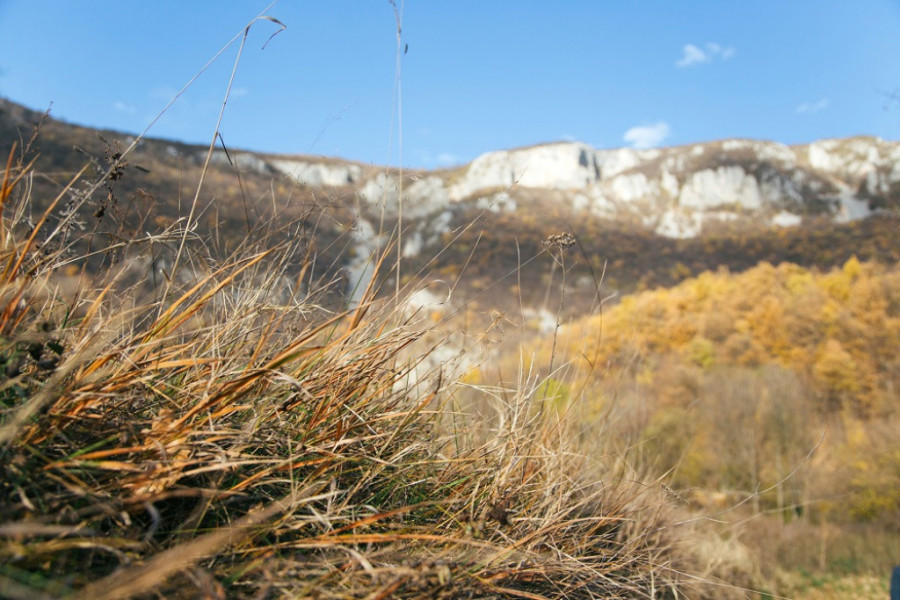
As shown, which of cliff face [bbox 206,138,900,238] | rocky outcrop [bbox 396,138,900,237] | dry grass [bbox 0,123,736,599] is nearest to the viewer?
dry grass [bbox 0,123,736,599]

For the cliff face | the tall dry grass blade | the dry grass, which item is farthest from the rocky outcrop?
the tall dry grass blade

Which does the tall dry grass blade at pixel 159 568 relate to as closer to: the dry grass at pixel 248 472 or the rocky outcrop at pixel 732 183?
the dry grass at pixel 248 472

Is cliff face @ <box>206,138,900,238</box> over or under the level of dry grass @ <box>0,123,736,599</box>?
over

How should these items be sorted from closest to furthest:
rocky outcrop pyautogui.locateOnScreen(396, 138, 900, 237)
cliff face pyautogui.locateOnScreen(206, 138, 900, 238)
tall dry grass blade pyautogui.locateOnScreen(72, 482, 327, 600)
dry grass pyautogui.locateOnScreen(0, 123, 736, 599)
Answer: tall dry grass blade pyautogui.locateOnScreen(72, 482, 327, 600), dry grass pyautogui.locateOnScreen(0, 123, 736, 599), cliff face pyautogui.locateOnScreen(206, 138, 900, 238), rocky outcrop pyautogui.locateOnScreen(396, 138, 900, 237)

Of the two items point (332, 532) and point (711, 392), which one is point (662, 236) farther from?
point (332, 532)

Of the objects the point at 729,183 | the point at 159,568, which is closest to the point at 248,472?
the point at 159,568

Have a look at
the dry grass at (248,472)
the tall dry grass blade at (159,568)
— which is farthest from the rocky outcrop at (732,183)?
the tall dry grass blade at (159,568)

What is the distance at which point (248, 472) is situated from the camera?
1.11 metres

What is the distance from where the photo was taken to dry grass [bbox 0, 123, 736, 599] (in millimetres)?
860

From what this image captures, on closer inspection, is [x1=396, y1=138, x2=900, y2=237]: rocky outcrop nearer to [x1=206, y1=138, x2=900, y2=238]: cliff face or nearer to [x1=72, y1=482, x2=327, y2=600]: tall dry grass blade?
[x1=206, y1=138, x2=900, y2=238]: cliff face

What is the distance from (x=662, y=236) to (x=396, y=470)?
285 feet

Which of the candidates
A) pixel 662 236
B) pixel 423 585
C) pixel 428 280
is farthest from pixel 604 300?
pixel 662 236

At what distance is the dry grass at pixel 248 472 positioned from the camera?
860 millimetres

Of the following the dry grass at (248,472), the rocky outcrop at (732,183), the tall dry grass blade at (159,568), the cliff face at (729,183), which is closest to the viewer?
the tall dry grass blade at (159,568)
